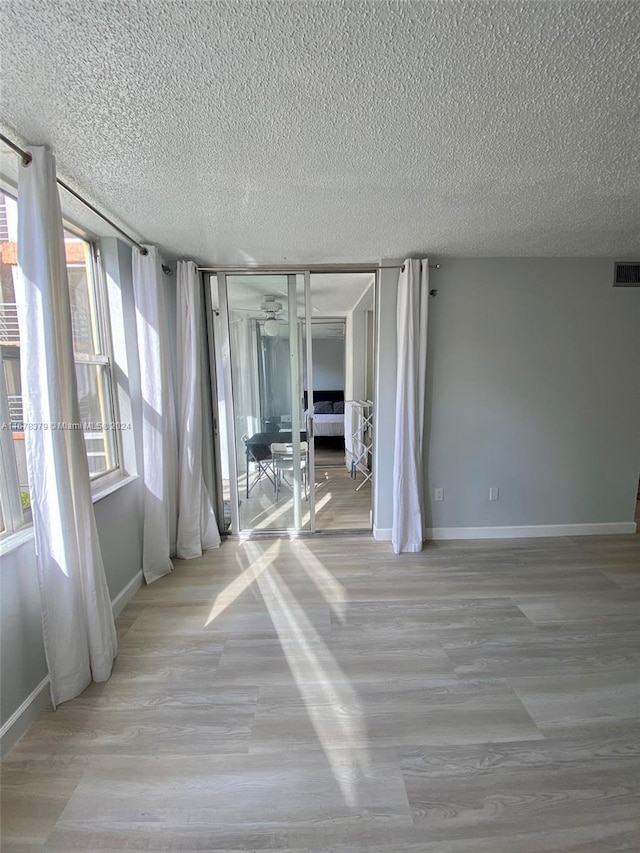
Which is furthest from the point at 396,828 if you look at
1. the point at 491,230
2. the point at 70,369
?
the point at 491,230

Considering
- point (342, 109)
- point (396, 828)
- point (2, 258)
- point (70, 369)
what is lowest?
point (396, 828)

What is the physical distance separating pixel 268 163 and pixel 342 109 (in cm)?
43

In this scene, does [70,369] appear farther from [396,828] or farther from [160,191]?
[396,828]

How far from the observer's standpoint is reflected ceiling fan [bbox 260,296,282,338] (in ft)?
9.87

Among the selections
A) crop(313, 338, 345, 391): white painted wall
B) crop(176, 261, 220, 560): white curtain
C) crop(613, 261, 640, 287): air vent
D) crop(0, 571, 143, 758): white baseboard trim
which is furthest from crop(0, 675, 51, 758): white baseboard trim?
crop(313, 338, 345, 391): white painted wall

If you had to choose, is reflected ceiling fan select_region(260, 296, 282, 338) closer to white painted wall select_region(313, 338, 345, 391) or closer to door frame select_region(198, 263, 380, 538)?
door frame select_region(198, 263, 380, 538)

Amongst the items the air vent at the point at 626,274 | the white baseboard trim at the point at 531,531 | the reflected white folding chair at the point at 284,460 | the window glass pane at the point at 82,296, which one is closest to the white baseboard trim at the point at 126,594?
the reflected white folding chair at the point at 284,460

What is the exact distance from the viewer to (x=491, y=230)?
222 centimetres

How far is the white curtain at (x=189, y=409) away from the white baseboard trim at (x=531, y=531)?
206cm

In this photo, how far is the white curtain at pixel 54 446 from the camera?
1.34 m

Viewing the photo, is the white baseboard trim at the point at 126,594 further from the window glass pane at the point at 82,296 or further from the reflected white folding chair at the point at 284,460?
the window glass pane at the point at 82,296

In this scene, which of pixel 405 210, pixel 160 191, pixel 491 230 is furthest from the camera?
pixel 491 230

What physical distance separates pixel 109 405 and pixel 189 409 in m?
0.54

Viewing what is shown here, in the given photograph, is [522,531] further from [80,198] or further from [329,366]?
[329,366]
